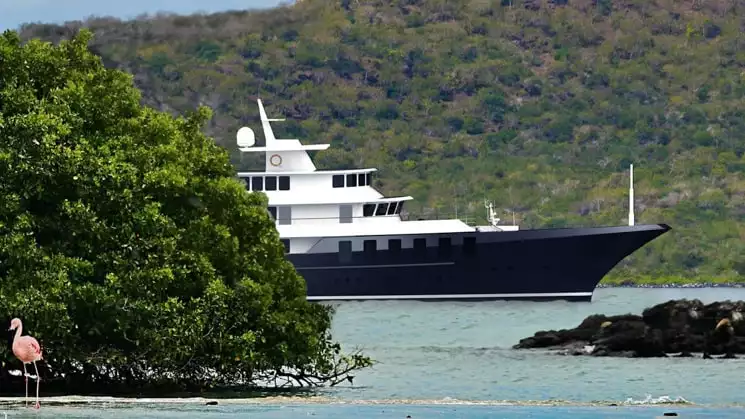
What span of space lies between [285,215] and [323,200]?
335 centimetres

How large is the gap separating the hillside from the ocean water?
182ft

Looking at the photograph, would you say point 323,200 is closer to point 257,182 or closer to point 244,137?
point 257,182

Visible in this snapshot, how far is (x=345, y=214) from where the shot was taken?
86.6m

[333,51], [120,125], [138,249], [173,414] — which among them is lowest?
[173,414]

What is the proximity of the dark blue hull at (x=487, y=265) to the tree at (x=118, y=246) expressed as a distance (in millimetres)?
56834

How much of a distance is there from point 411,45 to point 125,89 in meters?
155

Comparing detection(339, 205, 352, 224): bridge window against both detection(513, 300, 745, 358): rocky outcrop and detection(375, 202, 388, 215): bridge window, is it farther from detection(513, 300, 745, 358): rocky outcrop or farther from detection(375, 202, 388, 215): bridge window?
detection(513, 300, 745, 358): rocky outcrop

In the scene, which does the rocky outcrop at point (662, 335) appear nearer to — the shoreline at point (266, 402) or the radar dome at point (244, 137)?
the shoreline at point (266, 402)

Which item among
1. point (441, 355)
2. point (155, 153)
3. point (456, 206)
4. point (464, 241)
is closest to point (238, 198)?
point (155, 153)

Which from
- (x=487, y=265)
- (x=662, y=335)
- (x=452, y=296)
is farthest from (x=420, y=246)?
(x=662, y=335)

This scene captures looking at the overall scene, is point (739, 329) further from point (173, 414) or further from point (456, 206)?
point (456, 206)

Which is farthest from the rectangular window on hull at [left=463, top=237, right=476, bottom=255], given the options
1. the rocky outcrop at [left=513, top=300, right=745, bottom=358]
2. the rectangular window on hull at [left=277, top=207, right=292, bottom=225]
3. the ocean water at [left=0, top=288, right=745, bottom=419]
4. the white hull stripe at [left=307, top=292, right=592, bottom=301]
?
the rocky outcrop at [left=513, top=300, right=745, bottom=358]

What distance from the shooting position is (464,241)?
88.2 metres

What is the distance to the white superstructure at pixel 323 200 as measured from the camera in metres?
85.1
